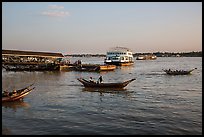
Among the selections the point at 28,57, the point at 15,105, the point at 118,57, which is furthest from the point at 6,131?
the point at 118,57

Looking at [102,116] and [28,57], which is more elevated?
[28,57]

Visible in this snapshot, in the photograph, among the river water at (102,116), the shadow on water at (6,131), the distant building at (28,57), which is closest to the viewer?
the shadow on water at (6,131)

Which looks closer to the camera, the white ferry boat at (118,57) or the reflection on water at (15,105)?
the reflection on water at (15,105)

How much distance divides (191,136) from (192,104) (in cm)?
795

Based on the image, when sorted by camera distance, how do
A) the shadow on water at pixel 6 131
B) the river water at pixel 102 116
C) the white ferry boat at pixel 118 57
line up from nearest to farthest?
the shadow on water at pixel 6 131, the river water at pixel 102 116, the white ferry boat at pixel 118 57

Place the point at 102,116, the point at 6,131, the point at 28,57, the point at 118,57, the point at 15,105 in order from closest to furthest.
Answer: the point at 6,131, the point at 102,116, the point at 15,105, the point at 28,57, the point at 118,57

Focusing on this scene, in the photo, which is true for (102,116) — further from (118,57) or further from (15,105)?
(118,57)

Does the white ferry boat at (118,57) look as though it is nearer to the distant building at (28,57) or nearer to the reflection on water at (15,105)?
the distant building at (28,57)

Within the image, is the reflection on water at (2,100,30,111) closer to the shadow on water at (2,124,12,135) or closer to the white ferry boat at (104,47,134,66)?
the shadow on water at (2,124,12,135)

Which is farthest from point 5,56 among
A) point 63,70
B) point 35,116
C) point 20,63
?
point 35,116

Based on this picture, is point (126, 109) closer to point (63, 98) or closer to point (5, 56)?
point (63, 98)

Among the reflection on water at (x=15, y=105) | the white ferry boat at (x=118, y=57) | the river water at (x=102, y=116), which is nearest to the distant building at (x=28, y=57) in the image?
the white ferry boat at (x=118, y=57)

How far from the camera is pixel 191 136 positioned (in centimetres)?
1145

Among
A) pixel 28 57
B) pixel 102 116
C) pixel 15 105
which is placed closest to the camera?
pixel 102 116
